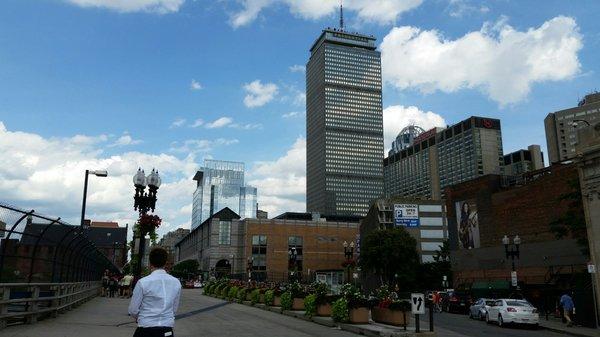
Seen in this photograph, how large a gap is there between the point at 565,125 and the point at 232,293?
14610 centimetres

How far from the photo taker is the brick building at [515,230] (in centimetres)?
4291

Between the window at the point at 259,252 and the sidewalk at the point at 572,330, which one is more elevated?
the window at the point at 259,252

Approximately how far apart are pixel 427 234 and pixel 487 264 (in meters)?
56.3

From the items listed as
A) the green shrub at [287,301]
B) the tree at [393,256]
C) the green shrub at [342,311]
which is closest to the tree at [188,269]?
the tree at [393,256]

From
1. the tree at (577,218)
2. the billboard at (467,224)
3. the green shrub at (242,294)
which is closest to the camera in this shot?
the tree at (577,218)

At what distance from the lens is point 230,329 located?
17.0 meters

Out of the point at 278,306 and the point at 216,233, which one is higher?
the point at 216,233

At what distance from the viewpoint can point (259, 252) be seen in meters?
132

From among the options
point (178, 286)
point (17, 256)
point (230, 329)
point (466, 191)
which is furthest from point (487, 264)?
point (178, 286)

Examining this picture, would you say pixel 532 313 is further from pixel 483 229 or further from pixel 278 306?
pixel 483 229

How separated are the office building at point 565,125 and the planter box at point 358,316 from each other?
149m

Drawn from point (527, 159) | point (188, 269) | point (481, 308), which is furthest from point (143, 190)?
point (527, 159)

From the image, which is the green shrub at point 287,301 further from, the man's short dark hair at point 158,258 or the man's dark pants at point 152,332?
the man's dark pants at point 152,332

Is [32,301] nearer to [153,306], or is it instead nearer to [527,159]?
[153,306]
